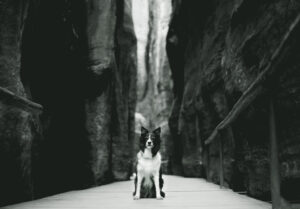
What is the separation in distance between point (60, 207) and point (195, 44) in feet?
30.3

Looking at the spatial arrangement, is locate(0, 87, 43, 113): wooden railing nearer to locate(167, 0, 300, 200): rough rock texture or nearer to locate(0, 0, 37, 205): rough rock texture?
locate(0, 0, 37, 205): rough rock texture

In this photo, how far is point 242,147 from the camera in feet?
13.9

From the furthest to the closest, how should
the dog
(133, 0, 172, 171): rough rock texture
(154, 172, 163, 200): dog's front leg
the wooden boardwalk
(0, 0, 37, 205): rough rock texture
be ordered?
(133, 0, 172, 171): rough rock texture → the dog → (154, 172, 163, 200): dog's front leg → (0, 0, 37, 205): rough rock texture → the wooden boardwalk

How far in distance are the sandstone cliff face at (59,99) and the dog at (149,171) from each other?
139 cm

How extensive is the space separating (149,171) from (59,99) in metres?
3.27

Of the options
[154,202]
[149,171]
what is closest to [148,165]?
[149,171]

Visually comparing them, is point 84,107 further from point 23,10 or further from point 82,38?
point 23,10

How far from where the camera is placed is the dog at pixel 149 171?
416cm

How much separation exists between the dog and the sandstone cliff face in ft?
4.54

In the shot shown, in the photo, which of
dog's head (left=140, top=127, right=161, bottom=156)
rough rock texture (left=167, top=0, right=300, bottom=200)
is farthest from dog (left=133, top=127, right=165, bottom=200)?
rough rock texture (left=167, top=0, right=300, bottom=200)

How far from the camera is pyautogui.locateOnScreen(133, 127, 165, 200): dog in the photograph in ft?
13.6

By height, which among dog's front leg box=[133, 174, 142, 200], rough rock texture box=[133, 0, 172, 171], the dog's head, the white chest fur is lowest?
dog's front leg box=[133, 174, 142, 200]

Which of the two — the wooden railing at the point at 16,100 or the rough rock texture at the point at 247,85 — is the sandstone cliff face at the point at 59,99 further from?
the rough rock texture at the point at 247,85

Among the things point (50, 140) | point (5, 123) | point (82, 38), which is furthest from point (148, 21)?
point (5, 123)
